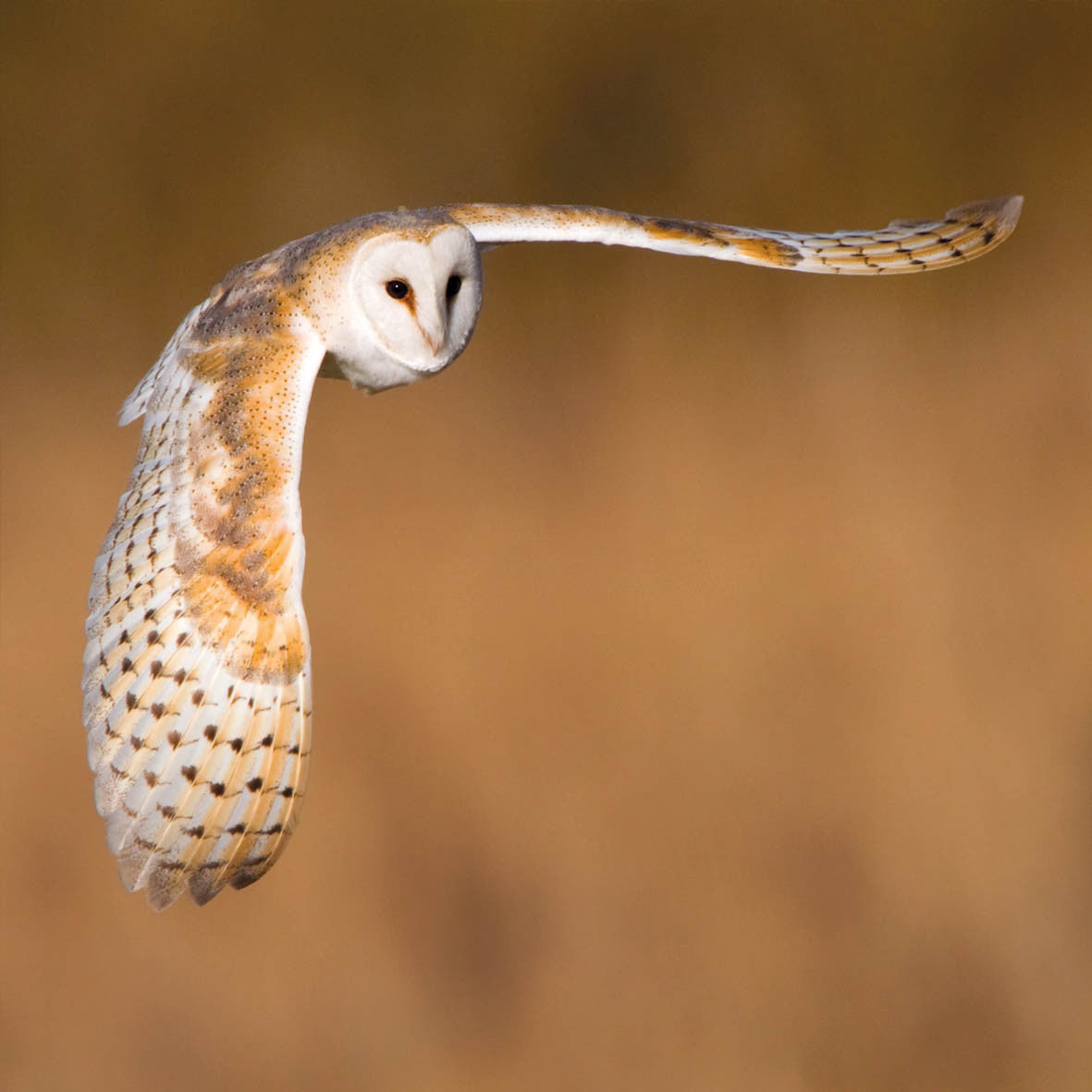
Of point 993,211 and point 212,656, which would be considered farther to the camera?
point 993,211

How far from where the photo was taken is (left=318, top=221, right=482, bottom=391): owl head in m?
1.03

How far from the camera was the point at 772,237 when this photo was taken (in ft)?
3.94

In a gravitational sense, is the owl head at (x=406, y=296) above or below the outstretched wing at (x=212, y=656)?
above

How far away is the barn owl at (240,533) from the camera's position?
0.96 meters

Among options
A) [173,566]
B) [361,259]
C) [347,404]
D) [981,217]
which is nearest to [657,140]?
[347,404]

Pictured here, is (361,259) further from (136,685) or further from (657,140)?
(657,140)

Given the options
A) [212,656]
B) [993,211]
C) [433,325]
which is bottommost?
[212,656]

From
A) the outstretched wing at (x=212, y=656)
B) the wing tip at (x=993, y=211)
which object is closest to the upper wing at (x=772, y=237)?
the wing tip at (x=993, y=211)

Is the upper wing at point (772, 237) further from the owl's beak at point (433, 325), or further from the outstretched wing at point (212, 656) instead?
the outstretched wing at point (212, 656)

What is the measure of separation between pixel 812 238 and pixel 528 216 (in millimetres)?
245

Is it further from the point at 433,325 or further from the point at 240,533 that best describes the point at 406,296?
the point at 240,533

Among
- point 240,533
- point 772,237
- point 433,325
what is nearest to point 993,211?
point 772,237

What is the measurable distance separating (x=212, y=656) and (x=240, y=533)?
0.26 ft

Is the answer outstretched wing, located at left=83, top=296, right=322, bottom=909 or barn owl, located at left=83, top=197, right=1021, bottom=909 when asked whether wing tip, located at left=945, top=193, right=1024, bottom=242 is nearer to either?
barn owl, located at left=83, top=197, right=1021, bottom=909
